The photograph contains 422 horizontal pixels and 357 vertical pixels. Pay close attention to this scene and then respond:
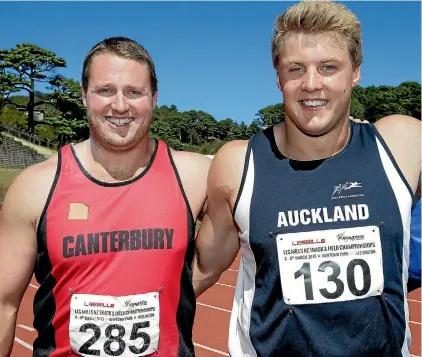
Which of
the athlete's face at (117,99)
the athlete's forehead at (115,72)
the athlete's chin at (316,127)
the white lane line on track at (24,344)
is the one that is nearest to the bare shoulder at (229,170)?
the athlete's chin at (316,127)

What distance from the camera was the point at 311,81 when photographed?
1.91 metres

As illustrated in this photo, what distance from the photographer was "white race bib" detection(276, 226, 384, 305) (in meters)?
1.86

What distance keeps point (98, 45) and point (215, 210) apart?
893 millimetres

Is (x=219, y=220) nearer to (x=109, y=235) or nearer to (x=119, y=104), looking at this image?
(x=109, y=235)

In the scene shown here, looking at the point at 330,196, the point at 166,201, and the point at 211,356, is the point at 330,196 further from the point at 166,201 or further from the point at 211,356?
the point at 211,356

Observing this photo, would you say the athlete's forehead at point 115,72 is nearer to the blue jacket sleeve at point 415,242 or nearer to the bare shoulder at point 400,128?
the bare shoulder at point 400,128

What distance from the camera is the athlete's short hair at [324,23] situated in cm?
196

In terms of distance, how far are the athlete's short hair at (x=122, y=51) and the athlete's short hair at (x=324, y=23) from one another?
58 cm

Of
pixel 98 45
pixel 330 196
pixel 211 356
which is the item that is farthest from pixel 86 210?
pixel 211 356

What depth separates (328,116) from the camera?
1.96 meters

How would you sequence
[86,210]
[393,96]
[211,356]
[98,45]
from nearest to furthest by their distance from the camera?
[86,210] < [98,45] < [211,356] < [393,96]

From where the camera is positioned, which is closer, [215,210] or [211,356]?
[215,210]

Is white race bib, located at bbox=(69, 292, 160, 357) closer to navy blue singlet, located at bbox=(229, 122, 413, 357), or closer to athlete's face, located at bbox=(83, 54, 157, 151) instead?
navy blue singlet, located at bbox=(229, 122, 413, 357)

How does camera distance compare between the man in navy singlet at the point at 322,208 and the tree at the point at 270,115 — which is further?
the tree at the point at 270,115
